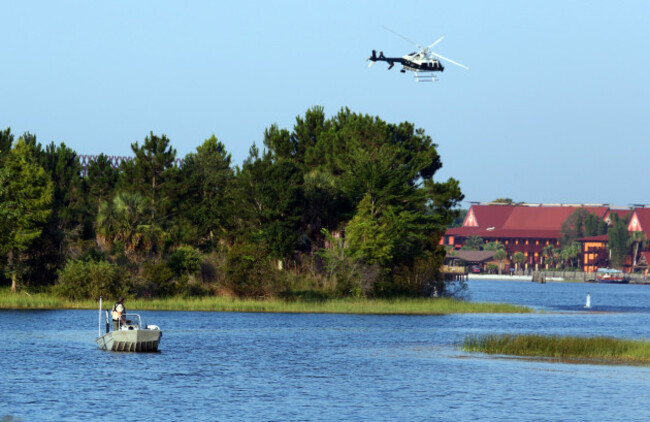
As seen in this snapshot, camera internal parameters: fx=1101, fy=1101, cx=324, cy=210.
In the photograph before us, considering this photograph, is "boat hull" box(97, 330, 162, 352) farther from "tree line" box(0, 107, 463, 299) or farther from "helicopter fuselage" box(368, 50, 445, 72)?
"helicopter fuselage" box(368, 50, 445, 72)

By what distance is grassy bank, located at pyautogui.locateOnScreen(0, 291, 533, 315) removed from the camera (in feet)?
290

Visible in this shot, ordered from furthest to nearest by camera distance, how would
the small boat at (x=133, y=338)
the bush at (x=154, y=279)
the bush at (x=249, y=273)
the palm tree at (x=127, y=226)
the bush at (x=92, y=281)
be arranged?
the palm tree at (x=127, y=226), the bush at (x=249, y=273), the bush at (x=154, y=279), the bush at (x=92, y=281), the small boat at (x=133, y=338)

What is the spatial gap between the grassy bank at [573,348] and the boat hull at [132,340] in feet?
59.6

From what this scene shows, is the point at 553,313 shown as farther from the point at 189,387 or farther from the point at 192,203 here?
the point at 189,387

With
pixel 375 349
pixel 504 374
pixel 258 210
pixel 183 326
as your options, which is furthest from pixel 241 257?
pixel 504 374

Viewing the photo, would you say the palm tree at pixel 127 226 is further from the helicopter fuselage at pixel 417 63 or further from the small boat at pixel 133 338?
the small boat at pixel 133 338

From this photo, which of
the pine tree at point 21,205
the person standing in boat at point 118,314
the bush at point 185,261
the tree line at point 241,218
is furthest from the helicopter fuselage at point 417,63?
the person standing in boat at point 118,314

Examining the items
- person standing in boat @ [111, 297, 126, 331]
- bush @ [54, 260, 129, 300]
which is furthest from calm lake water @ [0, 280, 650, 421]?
bush @ [54, 260, 129, 300]

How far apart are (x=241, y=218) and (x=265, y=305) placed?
1478 cm

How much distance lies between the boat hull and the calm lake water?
2.02 ft

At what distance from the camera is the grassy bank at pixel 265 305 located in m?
88.2

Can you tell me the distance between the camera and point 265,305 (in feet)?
302

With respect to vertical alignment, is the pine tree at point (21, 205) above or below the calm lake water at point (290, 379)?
above

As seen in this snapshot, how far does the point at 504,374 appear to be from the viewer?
51.3 metres
